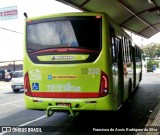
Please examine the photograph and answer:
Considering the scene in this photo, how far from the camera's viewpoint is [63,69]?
8930mm

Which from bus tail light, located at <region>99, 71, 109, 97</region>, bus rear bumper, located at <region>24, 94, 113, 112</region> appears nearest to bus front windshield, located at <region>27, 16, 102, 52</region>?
bus tail light, located at <region>99, 71, 109, 97</region>

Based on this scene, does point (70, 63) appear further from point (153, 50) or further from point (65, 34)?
point (153, 50)

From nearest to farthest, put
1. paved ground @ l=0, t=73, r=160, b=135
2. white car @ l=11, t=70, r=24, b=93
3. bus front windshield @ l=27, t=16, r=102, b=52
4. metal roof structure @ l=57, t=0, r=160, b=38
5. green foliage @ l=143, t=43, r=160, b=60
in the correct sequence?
bus front windshield @ l=27, t=16, r=102, b=52, paved ground @ l=0, t=73, r=160, b=135, metal roof structure @ l=57, t=0, r=160, b=38, white car @ l=11, t=70, r=24, b=93, green foliage @ l=143, t=43, r=160, b=60

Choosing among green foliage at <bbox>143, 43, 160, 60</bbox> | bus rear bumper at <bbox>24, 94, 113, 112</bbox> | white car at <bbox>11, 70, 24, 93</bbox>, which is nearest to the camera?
bus rear bumper at <bbox>24, 94, 113, 112</bbox>

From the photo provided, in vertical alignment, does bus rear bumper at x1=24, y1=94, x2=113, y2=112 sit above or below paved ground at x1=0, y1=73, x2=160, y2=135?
above

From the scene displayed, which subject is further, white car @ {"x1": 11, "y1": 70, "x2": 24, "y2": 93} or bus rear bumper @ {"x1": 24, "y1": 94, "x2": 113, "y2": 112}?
white car @ {"x1": 11, "y1": 70, "x2": 24, "y2": 93}

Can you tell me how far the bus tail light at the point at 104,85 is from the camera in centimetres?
868

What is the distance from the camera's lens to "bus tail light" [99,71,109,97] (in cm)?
868

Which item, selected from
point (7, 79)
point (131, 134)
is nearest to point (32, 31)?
point (131, 134)

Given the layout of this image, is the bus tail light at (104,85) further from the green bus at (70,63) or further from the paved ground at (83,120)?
the paved ground at (83,120)

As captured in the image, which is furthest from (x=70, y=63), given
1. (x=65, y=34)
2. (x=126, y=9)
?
Result: (x=126, y=9)

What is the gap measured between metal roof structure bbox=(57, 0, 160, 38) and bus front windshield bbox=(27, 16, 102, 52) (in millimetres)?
2543

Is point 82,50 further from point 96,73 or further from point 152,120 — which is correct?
point 152,120

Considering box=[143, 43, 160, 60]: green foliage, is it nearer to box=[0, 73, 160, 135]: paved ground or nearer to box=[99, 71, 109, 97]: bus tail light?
box=[0, 73, 160, 135]: paved ground
